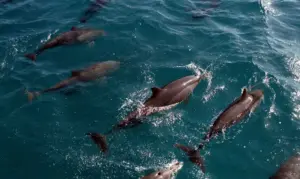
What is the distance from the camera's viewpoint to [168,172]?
10234 millimetres

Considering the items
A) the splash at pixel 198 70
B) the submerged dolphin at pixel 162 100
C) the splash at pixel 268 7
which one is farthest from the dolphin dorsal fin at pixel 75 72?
the splash at pixel 268 7

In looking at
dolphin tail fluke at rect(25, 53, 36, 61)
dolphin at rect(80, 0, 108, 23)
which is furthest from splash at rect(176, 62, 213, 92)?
dolphin at rect(80, 0, 108, 23)

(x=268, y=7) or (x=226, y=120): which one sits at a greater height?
(x=268, y=7)

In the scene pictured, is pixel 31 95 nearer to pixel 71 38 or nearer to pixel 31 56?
pixel 31 56

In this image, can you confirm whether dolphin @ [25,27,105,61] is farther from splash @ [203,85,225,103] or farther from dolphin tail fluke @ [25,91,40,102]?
splash @ [203,85,225,103]

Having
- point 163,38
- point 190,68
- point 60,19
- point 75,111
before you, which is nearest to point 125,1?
point 60,19

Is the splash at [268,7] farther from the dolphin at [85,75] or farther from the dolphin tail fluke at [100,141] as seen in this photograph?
the dolphin tail fluke at [100,141]

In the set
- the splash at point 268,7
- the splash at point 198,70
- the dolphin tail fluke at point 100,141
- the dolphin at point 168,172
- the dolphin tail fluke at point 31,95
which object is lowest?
the dolphin at point 168,172

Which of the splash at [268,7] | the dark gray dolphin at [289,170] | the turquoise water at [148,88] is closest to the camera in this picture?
the dark gray dolphin at [289,170]

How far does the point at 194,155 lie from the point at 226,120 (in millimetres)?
1722

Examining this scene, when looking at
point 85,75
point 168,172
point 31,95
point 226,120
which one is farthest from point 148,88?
point 31,95

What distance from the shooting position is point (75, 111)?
42.8ft

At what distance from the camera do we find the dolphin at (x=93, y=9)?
66.1ft

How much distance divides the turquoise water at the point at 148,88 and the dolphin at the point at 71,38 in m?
0.36
